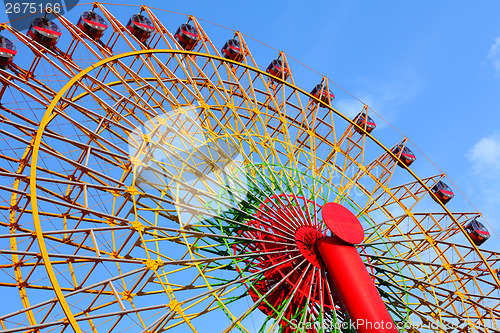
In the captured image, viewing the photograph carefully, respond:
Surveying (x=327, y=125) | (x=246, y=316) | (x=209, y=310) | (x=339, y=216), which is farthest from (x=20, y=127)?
(x=327, y=125)

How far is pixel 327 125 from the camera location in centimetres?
2656

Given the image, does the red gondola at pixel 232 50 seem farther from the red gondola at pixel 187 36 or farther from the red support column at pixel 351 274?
the red support column at pixel 351 274

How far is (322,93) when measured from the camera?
28.0 m

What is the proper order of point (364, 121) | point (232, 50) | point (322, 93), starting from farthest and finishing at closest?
point (364, 121), point (322, 93), point (232, 50)

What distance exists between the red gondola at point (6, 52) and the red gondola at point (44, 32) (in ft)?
4.19

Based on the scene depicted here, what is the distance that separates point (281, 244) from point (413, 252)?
13.0m

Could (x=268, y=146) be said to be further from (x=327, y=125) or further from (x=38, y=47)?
(x=38, y=47)

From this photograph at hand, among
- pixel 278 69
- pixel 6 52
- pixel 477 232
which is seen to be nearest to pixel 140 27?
pixel 6 52

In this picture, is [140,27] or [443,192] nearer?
[140,27]

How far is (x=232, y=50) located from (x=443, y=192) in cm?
1536

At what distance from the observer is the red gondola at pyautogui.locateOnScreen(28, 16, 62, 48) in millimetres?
19391

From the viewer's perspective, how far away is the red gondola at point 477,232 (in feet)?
93.0

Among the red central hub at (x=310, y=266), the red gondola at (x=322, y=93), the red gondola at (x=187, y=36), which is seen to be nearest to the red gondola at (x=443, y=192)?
the red gondola at (x=322, y=93)

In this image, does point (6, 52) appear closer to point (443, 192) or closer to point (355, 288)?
point (355, 288)
